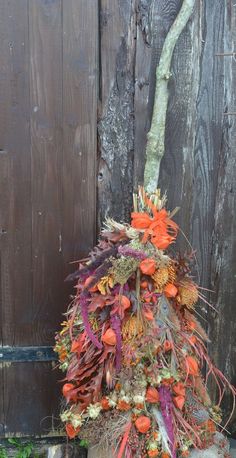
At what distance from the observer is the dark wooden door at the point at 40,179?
7.85 feet

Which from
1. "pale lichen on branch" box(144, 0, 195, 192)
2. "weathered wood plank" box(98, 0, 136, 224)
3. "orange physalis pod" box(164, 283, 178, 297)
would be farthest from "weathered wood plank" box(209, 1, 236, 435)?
"orange physalis pod" box(164, 283, 178, 297)

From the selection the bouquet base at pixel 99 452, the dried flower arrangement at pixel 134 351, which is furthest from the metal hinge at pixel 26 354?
the bouquet base at pixel 99 452

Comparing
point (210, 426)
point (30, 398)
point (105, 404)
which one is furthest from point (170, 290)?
point (30, 398)

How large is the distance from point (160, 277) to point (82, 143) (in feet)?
2.48

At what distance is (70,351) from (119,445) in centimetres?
38

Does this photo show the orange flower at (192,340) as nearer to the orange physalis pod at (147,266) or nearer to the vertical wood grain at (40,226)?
the orange physalis pod at (147,266)

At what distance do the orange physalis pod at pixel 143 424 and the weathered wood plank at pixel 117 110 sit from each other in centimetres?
93

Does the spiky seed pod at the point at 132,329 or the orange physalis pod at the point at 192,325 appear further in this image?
the orange physalis pod at the point at 192,325

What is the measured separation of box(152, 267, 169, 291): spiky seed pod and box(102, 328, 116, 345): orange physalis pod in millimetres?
238

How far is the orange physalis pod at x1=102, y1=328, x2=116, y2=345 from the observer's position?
6.61 ft

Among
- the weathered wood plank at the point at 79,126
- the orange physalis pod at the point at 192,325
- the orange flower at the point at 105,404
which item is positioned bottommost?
the orange flower at the point at 105,404

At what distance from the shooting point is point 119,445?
6.62ft

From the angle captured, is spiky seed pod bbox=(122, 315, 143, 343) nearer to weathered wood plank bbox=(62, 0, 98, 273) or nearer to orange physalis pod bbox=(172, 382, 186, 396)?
orange physalis pod bbox=(172, 382, 186, 396)

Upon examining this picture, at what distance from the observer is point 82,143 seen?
2.49 m
